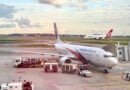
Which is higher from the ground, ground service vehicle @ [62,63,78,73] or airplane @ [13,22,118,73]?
airplane @ [13,22,118,73]

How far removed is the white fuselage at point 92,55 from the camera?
37.1 m

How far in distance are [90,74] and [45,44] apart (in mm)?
64311

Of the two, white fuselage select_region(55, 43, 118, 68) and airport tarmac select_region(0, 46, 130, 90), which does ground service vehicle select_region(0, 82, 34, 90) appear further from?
white fuselage select_region(55, 43, 118, 68)

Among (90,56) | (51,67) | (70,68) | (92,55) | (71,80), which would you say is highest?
(92,55)

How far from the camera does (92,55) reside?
39750mm

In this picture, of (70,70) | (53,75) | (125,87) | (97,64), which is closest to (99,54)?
(97,64)

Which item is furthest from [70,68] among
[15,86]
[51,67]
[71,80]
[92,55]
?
[15,86]

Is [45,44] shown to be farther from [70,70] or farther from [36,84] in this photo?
[36,84]

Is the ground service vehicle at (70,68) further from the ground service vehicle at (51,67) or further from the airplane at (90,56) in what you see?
the airplane at (90,56)

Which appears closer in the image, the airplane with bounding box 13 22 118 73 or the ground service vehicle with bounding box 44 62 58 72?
the airplane with bounding box 13 22 118 73

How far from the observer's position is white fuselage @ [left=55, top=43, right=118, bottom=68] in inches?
1460

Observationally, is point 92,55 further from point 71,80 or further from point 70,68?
point 71,80

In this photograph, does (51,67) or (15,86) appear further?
(51,67)

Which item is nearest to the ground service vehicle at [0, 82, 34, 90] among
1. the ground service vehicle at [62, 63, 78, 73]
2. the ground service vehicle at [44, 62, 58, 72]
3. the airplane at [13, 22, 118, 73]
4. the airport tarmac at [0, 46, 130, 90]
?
the airport tarmac at [0, 46, 130, 90]
